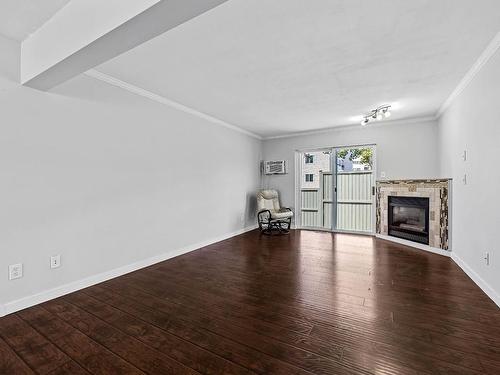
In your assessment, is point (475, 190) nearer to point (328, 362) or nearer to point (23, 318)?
point (328, 362)

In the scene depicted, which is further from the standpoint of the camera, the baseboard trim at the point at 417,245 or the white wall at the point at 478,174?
the baseboard trim at the point at 417,245

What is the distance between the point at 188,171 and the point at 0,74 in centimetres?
239

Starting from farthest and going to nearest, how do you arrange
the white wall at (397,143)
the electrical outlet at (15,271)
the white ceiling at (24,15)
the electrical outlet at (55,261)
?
the white wall at (397,143)
the electrical outlet at (55,261)
the electrical outlet at (15,271)
the white ceiling at (24,15)

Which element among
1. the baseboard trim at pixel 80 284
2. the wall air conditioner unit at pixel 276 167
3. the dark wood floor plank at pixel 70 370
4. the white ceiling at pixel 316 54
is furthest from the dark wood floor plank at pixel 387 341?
the wall air conditioner unit at pixel 276 167

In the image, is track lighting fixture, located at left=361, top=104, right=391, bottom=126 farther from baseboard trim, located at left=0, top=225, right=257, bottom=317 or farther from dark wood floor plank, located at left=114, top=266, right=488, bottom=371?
baseboard trim, located at left=0, top=225, right=257, bottom=317

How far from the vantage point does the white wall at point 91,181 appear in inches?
87.7

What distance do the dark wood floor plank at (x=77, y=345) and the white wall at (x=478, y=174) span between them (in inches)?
126

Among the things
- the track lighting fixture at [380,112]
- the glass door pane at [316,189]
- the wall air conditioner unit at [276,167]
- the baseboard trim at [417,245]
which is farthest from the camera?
the wall air conditioner unit at [276,167]

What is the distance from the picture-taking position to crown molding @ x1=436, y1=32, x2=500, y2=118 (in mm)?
2246

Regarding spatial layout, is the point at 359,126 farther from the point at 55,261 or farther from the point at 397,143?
the point at 55,261

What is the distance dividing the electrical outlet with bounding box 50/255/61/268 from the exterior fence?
4.92 meters

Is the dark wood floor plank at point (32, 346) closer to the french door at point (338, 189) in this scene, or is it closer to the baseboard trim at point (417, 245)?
the baseboard trim at point (417, 245)

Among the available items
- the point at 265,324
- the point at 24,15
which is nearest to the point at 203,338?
the point at 265,324

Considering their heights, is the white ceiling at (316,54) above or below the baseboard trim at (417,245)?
above
